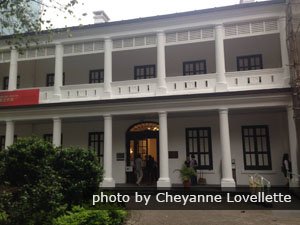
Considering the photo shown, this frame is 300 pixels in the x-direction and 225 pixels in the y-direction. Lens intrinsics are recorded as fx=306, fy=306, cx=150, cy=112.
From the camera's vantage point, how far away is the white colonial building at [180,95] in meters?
14.8

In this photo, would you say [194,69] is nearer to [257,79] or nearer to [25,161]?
[257,79]

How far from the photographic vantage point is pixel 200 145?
1744 cm

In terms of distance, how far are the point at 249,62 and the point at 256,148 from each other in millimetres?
4841

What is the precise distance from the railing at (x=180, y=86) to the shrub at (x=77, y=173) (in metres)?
6.32

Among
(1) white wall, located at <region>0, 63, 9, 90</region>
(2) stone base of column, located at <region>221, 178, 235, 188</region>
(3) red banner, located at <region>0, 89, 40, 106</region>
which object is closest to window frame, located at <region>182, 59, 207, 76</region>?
(2) stone base of column, located at <region>221, 178, 235, 188</region>

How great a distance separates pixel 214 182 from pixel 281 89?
611 cm

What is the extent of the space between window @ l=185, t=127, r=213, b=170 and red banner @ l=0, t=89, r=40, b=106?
9.06m

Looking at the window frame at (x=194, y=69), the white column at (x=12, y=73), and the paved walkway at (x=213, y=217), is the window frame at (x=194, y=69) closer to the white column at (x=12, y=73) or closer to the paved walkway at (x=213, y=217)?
the paved walkway at (x=213, y=217)

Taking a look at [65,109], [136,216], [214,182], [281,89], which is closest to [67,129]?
[65,109]

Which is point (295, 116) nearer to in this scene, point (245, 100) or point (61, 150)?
point (245, 100)

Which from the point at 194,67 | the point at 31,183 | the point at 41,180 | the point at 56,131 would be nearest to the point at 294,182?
the point at 194,67

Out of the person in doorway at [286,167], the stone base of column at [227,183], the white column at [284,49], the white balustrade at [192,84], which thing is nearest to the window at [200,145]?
the stone base of column at [227,183]

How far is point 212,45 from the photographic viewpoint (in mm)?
17875

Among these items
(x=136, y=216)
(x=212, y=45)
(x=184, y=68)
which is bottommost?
(x=136, y=216)
